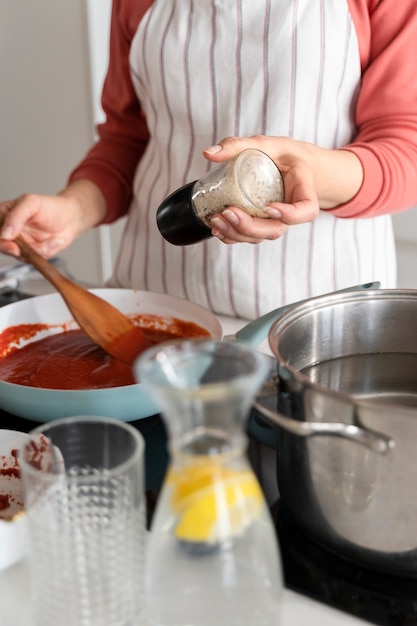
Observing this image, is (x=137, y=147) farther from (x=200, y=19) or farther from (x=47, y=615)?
(x=47, y=615)

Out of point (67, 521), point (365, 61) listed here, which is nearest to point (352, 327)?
point (67, 521)

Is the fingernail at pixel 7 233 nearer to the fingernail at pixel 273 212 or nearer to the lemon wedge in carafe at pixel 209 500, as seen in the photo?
the fingernail at pixel 273 212

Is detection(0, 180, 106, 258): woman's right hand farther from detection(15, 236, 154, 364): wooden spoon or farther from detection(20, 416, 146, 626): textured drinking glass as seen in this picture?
detection(20, 416, 146, 626): textured drinking glass

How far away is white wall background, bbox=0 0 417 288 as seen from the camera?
6.56ft

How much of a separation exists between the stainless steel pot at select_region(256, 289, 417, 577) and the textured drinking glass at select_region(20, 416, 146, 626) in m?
0.10

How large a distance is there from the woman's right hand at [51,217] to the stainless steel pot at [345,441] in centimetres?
42

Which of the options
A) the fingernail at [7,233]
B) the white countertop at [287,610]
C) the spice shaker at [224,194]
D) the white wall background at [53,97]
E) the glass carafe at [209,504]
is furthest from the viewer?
the white wall background at [53,97]

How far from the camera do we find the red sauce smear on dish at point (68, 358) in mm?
821

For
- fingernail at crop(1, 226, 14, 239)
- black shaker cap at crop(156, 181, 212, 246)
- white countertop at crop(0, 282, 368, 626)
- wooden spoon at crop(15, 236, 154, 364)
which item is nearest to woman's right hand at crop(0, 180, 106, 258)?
fingernail at crop(1, 226, 14, 239)

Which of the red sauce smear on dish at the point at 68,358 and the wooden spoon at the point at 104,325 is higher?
the wooden spoon at the point at 104,325

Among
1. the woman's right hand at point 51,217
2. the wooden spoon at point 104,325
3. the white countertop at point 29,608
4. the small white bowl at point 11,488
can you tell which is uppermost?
the woman's right hand at point 51,217

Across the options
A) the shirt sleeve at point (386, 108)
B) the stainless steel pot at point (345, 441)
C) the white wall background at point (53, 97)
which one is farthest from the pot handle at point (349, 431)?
the white wall background at point (53, 97)

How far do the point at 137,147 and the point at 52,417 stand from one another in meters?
0.64

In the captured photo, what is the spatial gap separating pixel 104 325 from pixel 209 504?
486mm
